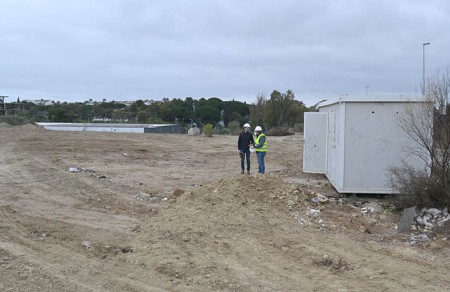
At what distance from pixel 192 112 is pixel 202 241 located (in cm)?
6431

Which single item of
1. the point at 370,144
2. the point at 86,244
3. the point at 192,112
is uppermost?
the point at 192,112

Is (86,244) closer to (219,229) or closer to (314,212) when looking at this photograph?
(219,229)

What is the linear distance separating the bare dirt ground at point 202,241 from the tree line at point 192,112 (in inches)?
1628

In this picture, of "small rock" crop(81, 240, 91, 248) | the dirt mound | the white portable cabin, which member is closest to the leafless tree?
the white portable cabin

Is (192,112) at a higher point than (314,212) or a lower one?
higher

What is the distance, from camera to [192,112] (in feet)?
236

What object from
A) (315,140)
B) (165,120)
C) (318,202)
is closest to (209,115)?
(165,120)

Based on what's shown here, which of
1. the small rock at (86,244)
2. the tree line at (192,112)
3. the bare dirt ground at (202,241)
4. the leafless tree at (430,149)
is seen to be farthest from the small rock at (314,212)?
the tree line at (192,112)

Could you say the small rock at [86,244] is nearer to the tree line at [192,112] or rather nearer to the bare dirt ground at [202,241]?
the bare dirt ground at [202,241]

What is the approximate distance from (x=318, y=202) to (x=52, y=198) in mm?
6207

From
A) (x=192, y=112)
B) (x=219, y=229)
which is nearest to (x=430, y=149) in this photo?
(x=219, y=229)

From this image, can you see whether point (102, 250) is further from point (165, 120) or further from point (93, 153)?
point (165, 120)

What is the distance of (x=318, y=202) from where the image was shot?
36.9 ft

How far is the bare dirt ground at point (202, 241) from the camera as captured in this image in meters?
6.42
